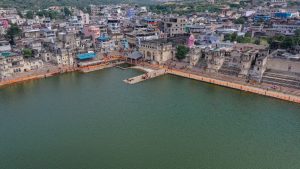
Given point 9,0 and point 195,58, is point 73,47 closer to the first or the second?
point 195,58

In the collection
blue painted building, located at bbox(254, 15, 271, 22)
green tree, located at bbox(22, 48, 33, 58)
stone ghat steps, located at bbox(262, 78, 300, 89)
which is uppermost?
blue painted building, located at bbox(254, 15, 271, 22)

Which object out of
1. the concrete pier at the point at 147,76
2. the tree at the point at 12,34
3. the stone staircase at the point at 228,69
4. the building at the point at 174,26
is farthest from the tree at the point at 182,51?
the tree at the point at 12,34

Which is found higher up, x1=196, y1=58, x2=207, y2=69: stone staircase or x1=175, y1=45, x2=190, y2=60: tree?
x1=175, y1=45, x2=190, y2=60: tree

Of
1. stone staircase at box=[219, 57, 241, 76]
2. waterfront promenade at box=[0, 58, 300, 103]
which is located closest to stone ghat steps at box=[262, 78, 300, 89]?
waterfront promenade at box=[0, 58, 300, 103]

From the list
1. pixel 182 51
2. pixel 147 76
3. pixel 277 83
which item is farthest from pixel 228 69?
pixel 147 76

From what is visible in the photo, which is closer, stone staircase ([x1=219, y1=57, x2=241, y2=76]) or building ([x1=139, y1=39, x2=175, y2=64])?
stone staircase ([x1=219, y1=57, x2=241, y2=76])

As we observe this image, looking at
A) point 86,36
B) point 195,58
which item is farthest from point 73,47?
point 195,58

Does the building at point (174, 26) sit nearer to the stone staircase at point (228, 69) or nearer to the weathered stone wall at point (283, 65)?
the stone staircase at point (228, 69)

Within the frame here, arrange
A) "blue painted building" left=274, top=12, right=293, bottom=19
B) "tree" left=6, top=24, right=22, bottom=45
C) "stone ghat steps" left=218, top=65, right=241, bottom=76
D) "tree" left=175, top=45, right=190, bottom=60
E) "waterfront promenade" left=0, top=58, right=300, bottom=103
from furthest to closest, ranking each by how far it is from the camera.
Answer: "blue painted building" left=274, top=12, right=293, bottom=19 < "tree" left=6, top=24, right=22, bottom=45 < "tree" left=175, top=45, right=190, bottom=60 < "stone ghat steps" left=218, top=65, right=241, bottom=76 < "waterfront promenade" left=0, top=58, right=300, bottom=103

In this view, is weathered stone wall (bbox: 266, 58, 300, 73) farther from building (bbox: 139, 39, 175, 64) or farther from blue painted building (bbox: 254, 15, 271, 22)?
blue painted building (bbox: 254, 15, 271, 22)
